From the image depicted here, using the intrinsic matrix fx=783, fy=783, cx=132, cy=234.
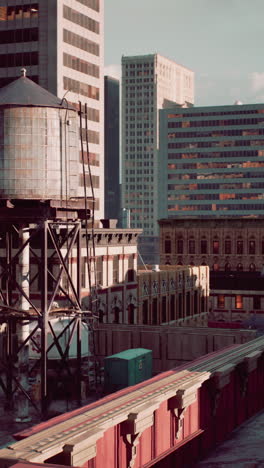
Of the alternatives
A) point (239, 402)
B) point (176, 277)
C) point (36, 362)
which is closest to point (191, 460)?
point (239, 402)

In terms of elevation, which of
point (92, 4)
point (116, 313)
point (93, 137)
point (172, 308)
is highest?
point (92, 4)

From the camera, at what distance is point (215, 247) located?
131750mm

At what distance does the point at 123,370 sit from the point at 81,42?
63.3 metres

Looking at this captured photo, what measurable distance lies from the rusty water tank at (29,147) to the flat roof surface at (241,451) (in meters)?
15.1

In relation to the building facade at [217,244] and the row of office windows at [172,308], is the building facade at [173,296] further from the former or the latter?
the building facade at [217,244]

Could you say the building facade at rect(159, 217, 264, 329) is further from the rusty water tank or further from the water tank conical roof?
the rusty water tank

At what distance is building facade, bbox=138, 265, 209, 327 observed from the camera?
7512cm

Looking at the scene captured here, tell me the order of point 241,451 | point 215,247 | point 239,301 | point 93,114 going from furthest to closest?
point 215,247 < point 239,301 < point 93,114 < point 241,451

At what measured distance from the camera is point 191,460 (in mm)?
30391

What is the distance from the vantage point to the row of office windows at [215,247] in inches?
5123

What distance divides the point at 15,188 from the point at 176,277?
45.2 m

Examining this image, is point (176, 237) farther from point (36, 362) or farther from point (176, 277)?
point (36, 362)

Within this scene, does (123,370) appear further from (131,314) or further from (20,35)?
(20,35)

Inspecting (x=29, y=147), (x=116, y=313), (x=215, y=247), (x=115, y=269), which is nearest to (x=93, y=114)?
(x=115, y=269)
